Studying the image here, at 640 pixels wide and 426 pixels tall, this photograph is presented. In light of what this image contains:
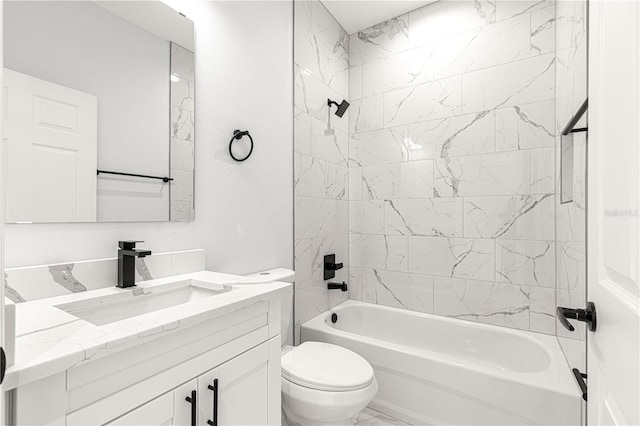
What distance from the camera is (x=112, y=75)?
125cm

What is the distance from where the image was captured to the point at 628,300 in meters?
0.57

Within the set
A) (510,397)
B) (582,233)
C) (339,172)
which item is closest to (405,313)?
(510,397)

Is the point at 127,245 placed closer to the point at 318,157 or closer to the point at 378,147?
the point at 318,157

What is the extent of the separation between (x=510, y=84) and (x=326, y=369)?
212cm

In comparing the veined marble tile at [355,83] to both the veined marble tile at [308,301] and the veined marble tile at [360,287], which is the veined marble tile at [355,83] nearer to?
the veined marble tile at [360,287]

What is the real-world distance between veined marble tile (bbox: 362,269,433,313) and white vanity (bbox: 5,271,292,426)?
1549 millimetres

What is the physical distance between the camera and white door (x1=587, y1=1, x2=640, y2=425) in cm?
54

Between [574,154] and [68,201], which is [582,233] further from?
[68,201]

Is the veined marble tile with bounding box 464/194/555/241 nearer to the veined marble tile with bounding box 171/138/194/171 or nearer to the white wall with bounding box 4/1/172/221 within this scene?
the veined marble tile with bounding box 171/138/194/171

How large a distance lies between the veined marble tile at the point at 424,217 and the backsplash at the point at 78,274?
1648 mm

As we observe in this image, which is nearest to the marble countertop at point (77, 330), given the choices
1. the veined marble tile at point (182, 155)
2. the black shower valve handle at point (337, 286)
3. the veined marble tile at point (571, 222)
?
the veined marble tile at point (182, 155)

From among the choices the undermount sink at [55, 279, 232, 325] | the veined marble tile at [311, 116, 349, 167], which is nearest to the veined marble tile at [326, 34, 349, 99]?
the veined marble tile at [311, 116, 349, 167]

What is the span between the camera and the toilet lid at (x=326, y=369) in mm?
1506

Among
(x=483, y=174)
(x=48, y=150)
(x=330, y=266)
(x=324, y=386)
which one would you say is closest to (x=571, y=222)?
(x=483, y=174)
